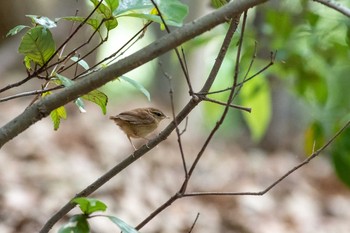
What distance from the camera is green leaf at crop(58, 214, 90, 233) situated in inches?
37.3

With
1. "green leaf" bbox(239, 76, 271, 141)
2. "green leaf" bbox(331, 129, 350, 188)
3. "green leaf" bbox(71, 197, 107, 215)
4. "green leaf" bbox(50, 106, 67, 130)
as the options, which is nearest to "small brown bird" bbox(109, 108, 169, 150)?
"green leaf" bbox(50, 106, 67, 130)

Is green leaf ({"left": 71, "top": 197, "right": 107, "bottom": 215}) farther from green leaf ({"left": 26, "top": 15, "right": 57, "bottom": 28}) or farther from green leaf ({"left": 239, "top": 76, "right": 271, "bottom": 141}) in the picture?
green leaf ({"left": 239, "top": 76, "right": 271, "bottom": 141})

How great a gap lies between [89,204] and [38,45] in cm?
28

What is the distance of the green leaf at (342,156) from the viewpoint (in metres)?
2.03

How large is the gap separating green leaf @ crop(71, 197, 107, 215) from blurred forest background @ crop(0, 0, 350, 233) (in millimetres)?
1070

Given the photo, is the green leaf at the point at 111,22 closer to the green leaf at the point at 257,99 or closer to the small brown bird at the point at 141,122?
the small brown bird at the point at 141,122

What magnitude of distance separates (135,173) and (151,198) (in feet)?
0.59

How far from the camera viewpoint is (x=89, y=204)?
3.16 feet

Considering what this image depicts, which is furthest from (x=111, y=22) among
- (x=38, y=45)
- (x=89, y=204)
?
(x=89, y=204)

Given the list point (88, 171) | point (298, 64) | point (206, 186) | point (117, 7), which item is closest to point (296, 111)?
point (206, 186)

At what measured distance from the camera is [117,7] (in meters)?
1.08

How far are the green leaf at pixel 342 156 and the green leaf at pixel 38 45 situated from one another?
3.88 ft

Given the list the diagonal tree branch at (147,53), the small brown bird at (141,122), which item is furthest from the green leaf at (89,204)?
the small brown bird at (141,122)

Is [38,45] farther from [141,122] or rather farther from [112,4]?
[141,122]
